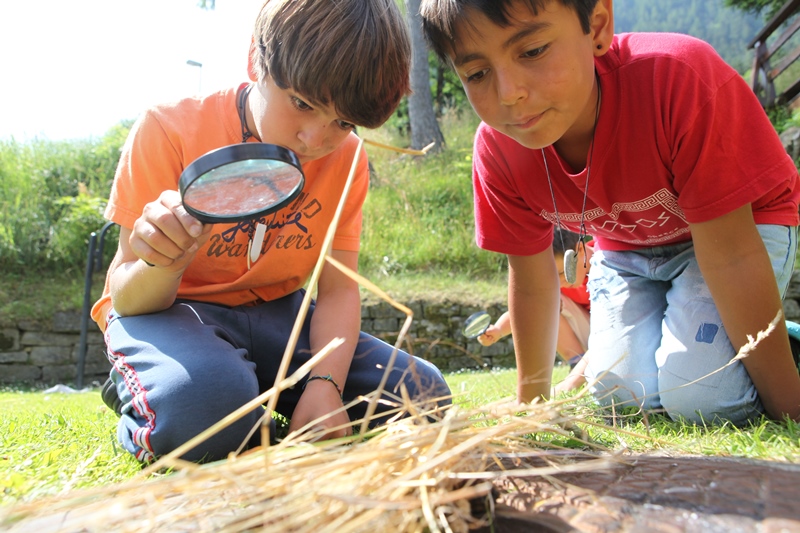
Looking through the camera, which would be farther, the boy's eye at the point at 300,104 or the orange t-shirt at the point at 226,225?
the orange t-shirt at the point at 226,225

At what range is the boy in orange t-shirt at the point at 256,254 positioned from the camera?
6.55ft

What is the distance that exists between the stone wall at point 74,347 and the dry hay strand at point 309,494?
731cm

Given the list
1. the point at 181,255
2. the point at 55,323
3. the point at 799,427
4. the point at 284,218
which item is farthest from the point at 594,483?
the point at 55,323

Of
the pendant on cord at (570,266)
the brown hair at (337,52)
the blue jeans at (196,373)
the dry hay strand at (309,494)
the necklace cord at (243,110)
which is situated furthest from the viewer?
the pendant on cord at (570,266)

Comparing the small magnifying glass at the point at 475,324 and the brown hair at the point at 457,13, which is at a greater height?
→ the brown hair at the point at 457,13

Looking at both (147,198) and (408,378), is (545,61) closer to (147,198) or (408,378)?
(408,378)

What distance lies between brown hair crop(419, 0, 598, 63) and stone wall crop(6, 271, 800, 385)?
21.2 ft

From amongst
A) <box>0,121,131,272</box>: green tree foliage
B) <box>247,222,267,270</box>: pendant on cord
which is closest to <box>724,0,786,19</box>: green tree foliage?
<box>0,121,131,272</box>: green tree foliage

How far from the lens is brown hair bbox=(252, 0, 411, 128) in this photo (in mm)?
2076

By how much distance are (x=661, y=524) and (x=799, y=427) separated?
1254 mm

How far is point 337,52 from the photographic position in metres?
2.08

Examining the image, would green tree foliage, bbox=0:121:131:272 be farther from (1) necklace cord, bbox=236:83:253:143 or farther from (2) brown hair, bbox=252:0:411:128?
(2) brown hair, bbox=252:0:411:128

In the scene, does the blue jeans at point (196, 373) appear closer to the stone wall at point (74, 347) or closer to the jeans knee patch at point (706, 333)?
the jeans knee patch at point (706, 333)

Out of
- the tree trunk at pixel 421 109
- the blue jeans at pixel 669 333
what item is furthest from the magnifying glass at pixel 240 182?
the tree trunk at pixel 421 109
